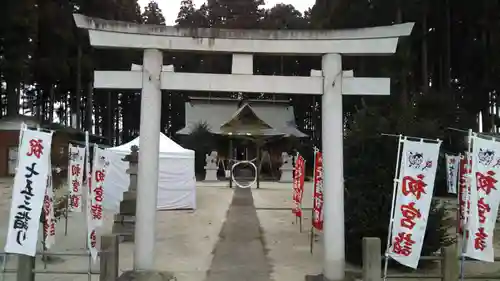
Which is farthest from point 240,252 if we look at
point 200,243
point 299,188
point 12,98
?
point 12,98

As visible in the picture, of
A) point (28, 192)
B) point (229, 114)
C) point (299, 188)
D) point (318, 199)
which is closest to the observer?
point (28, 192)

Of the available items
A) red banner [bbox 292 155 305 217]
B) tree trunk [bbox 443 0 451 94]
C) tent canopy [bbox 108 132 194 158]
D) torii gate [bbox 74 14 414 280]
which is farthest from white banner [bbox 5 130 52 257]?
tree trunk [bbox 443 0 451 94]

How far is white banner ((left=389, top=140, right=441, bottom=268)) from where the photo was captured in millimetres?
6441

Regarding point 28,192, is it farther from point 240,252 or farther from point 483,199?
point 483,199

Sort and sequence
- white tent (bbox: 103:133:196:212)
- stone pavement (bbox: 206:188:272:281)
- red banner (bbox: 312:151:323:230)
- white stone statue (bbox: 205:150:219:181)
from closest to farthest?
stone pavement (bbox: 206:188:272:281), red banner (bbox: 312:151:323:230), white tent (bbox: 103:133:196:212), white stone statue (bbox: 205:150:219:181)

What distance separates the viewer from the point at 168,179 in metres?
15.8

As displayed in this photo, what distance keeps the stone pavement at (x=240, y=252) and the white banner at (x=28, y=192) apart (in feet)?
9.21

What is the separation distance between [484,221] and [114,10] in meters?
31.8

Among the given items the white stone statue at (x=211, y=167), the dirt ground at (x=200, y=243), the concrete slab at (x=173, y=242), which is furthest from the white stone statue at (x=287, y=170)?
the concrete slab at (x=173, y=242)

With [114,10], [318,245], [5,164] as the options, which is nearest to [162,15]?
[114,10]

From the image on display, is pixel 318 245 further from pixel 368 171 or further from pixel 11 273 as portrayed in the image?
pixel 11 273

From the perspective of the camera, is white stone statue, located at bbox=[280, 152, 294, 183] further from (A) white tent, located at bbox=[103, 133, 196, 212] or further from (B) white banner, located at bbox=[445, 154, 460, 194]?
(B) white banner, located at bbox=[445, 154, 460, 194]

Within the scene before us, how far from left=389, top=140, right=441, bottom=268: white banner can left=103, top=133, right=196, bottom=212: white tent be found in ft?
33.0

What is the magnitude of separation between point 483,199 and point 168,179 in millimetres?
10906
